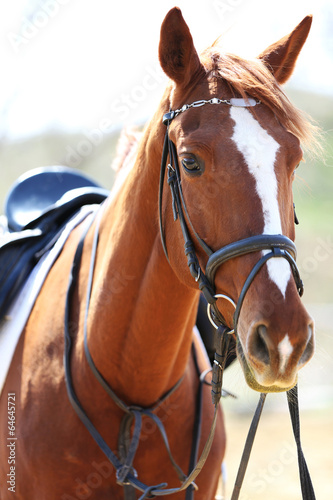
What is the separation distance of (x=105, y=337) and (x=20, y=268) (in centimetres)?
80

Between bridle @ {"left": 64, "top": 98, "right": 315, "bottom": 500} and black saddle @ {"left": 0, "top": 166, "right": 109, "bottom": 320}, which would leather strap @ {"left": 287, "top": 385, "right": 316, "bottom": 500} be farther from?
black saddle @ {"left": 0, "top": 166, "right": 109, "bottom": 320}

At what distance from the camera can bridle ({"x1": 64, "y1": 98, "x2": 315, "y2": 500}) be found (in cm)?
168

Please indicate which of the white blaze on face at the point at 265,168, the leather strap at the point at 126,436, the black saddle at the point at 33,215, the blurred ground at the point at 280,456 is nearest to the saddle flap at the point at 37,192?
the black saddle at the point at 33,215

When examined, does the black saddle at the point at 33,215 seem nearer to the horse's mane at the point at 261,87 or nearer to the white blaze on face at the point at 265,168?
the horse's mane at the point at 261,87

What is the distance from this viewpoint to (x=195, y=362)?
2742 millimetres

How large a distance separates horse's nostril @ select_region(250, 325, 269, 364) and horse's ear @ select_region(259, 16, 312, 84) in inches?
41.7

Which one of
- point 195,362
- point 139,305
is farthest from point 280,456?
point 139,305

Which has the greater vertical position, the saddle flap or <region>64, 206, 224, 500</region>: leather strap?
the saddle flap

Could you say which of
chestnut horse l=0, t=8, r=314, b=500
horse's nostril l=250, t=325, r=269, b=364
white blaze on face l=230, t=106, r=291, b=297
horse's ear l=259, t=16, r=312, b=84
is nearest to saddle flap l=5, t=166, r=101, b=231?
chestnut horse l=0, t=8, r=314, b=500

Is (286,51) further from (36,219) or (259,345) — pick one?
(36,219)

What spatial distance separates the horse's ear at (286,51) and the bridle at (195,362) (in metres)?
0.39

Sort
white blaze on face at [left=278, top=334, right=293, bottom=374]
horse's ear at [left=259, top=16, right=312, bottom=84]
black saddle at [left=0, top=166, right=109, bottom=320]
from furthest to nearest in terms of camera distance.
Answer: black saddle at [left=0, top=166, right=109, bottom=320] → horse's ear at [left=259, top=16, right=312, bottom=84] → white blaze on face at [left=278, top=334, right=293, bottom=374]

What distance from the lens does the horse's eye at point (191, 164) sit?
183 cm

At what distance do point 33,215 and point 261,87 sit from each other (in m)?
Result: 2.07
